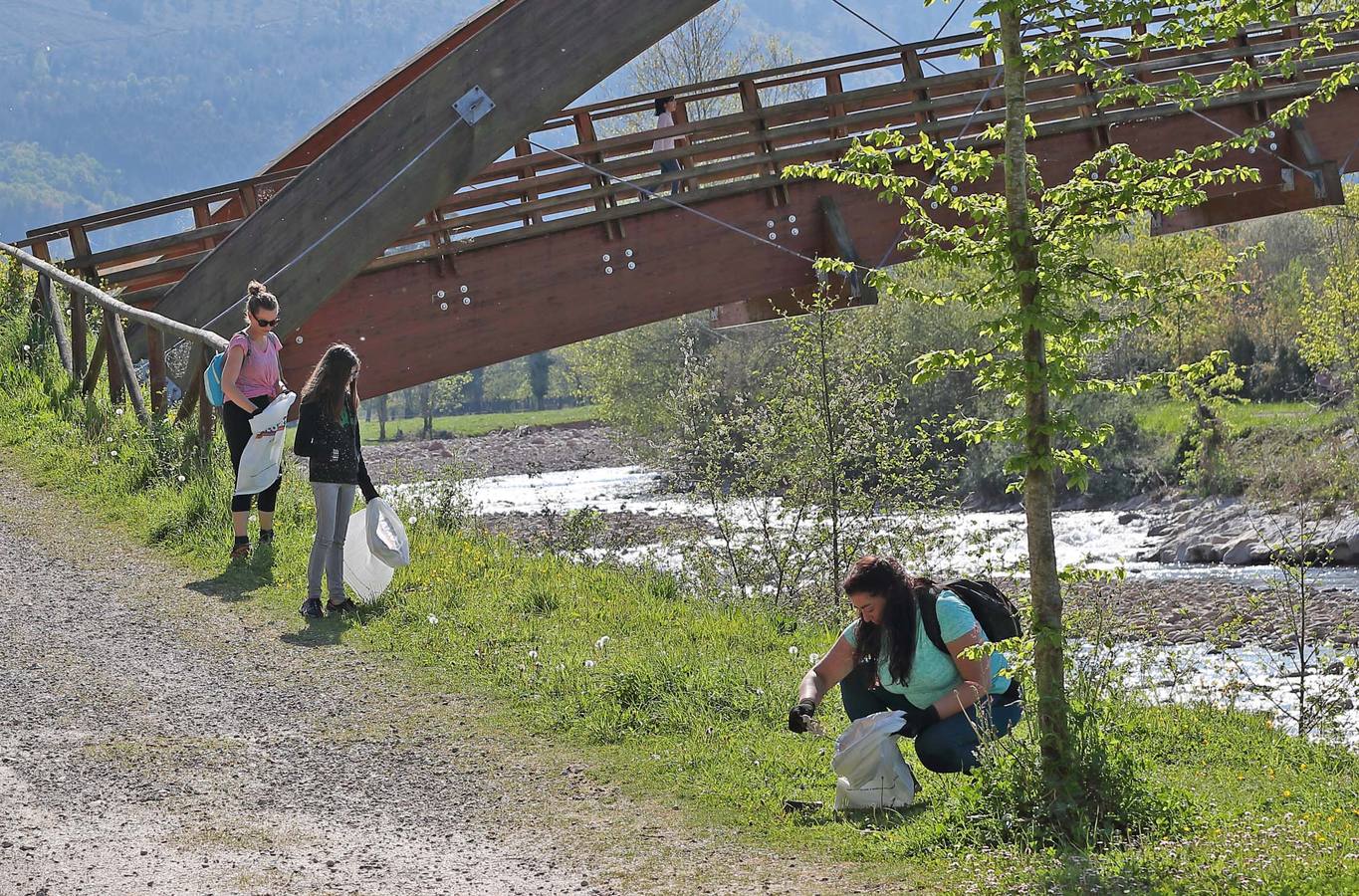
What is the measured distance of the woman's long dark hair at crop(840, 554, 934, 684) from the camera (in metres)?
5.77

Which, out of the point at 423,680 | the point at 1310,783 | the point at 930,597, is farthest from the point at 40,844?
the point at 1310,783

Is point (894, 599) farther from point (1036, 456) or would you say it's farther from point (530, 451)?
point (530, 451)

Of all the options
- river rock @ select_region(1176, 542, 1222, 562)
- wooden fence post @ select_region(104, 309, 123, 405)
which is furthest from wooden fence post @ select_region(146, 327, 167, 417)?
river rock @ select_region(1176, 542, 1222, 562)

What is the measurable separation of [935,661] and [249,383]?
5.31m

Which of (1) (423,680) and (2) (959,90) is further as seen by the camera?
(2) (959,90)

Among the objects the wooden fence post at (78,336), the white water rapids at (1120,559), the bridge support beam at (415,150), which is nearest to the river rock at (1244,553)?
the white water rapids at (1120,559)

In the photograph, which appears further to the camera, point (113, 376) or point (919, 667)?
point (113, 376)

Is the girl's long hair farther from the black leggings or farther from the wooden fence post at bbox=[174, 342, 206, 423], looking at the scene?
the wooden fence post at bbox=[174, 342, 206, 423]

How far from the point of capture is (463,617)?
8.34 metres

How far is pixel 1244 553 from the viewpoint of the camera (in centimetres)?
2630

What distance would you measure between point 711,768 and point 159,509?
595 cm

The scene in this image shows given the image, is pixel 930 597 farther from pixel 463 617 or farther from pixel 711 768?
pixel 463 617

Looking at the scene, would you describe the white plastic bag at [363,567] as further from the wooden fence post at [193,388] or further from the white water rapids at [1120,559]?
the wooden fence post at [193,388]

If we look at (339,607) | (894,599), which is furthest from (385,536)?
(894,599)
